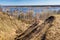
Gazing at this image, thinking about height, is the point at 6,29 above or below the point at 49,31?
below

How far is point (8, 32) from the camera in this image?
16.5 m

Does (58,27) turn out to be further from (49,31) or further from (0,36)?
(0,36)

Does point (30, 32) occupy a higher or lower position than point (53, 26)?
lower

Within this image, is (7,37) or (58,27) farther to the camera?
(7,37)

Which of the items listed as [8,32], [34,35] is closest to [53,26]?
[34,35]

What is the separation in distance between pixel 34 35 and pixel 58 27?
1337 mm

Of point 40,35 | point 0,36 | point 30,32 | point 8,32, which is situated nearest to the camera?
point 40,35

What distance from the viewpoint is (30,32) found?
11.4m

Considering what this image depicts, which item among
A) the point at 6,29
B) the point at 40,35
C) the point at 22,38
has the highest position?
the point at 40,35

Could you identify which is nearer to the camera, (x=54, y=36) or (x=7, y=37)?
(x=54, y=36)

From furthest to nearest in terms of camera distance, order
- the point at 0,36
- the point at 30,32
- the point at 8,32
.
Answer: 1. the point at 8,32
2. the point at 0,36
3. the point at 30,32

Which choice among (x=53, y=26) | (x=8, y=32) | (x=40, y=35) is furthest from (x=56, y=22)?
(x=8, y=32)

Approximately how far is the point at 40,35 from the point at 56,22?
2.79ft

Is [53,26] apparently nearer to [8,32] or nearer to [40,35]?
[40,35]
